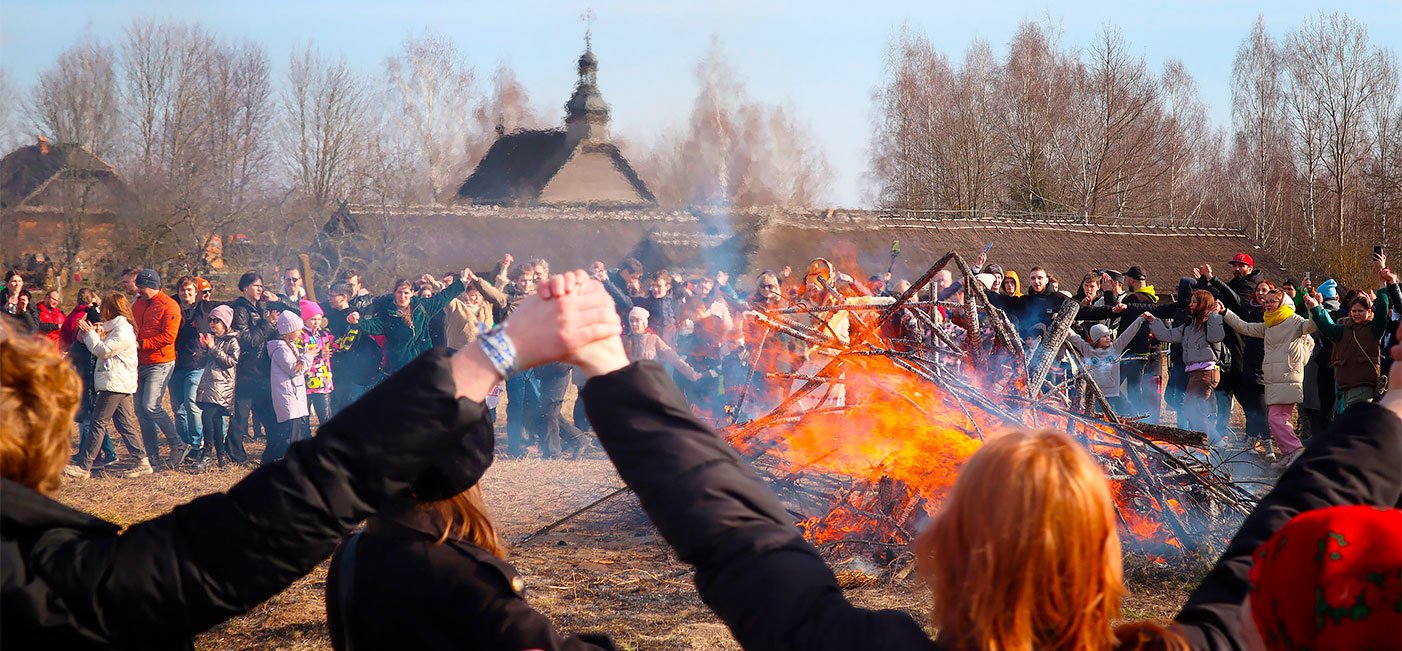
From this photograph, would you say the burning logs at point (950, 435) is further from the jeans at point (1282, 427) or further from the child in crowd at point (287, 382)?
the child in crowd at point (287, 382)

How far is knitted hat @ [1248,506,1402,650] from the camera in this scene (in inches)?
58.1

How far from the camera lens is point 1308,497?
1981 millimetres

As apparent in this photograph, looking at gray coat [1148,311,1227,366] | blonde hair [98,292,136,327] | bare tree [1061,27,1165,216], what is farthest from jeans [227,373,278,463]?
bare tree [1061,27,1165,216]

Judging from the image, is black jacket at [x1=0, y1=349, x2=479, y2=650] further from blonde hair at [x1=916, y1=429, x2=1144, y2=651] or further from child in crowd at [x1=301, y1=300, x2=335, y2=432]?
child in crowd at [x1=301, y1=300, x2=335, y2=432]

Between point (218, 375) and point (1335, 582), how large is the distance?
10028mm

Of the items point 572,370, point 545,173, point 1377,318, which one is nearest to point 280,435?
point 572,370

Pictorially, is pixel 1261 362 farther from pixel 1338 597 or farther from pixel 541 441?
pixel 1338 597

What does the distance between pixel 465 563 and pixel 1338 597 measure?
5.10ft

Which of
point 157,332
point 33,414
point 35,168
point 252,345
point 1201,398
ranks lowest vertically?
point 1201,398

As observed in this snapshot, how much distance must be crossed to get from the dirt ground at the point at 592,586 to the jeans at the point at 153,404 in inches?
42.9

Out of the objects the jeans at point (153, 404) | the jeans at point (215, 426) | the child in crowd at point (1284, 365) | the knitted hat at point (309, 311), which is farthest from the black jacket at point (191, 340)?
the child in crowd at point (1284, 365)

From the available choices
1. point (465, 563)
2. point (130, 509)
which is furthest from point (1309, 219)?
point (465, 563)

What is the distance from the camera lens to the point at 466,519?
2.26 m

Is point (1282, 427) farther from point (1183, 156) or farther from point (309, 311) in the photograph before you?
point (1183, 156)
